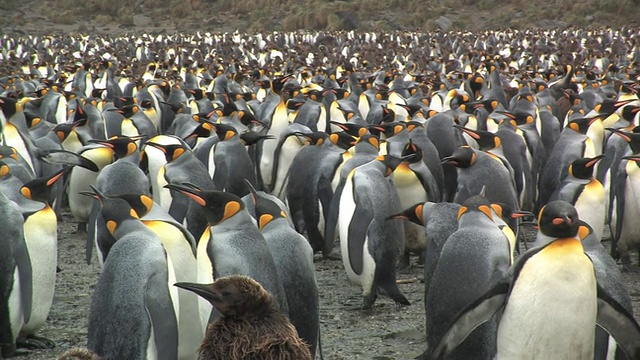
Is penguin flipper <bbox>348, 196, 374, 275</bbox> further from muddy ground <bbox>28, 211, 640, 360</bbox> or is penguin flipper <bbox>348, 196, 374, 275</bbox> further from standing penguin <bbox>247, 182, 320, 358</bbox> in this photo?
standing penguin <bbox>247, 182, 320, 358</bbox>

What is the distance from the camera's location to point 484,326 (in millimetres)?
3523

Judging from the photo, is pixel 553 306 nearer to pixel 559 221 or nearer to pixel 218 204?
pixel 559 221

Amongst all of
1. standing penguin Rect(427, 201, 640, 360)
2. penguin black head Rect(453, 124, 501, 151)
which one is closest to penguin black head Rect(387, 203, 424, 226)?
standing penguin Rect(427, 201, 640, 360)

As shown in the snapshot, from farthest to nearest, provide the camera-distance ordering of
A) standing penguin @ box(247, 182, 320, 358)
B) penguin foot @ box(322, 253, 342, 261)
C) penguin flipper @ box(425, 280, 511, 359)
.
Result: penguin foot @ box(322, 253, 342, 261) < standing penguin @ box(247, 182, 320, 358) < penguin flipper @ box(425, 280, 511, 359)

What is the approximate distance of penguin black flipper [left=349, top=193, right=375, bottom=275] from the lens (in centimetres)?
505

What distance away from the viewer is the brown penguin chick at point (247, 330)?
187 cm

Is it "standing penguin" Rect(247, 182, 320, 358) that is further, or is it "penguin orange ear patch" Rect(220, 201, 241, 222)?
"standing penguin" Rect(247, 182, 320, 358)

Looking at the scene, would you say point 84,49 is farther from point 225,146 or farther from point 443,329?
point 443,329

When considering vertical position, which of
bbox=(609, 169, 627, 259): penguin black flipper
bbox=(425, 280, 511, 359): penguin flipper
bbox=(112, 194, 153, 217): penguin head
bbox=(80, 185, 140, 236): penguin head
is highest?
bbox=(80, 185, 140, 236): penguin head

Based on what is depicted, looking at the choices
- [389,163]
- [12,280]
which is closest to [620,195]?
[389,163]

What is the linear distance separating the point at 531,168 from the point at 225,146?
128 inches

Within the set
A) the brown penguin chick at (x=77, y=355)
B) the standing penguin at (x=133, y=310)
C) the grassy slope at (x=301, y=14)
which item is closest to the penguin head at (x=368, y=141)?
the standing penguin at (x=133, y=310)

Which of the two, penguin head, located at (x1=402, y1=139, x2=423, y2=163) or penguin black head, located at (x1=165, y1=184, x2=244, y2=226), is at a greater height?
penguin black head, located at (x1=165, y1=184, x2=244, y2=226)

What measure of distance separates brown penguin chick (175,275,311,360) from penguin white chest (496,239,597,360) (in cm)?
158
